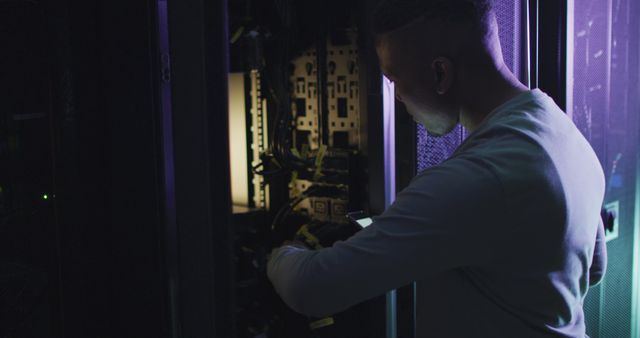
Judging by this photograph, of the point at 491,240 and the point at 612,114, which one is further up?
the point at 612,114

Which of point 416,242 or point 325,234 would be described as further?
point 325,234

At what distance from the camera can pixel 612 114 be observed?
6.93 ft

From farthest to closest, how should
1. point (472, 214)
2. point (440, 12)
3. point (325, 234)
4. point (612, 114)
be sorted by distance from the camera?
point (612, 114) < point (325, 234) < point (440, 12) < point (472, 214)

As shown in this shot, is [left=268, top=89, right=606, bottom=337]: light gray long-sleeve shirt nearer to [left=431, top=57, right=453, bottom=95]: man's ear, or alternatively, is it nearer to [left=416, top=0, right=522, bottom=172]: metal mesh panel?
[left=431, top=57, right=453, bottom=95]: man's ear

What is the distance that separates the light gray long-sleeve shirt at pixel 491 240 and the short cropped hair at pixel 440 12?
0.15 metres

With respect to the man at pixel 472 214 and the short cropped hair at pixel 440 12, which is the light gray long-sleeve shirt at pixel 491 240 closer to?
the man at pixel 472 214

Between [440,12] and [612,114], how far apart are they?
133 centimetres

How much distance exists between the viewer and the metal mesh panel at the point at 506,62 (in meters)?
1.39

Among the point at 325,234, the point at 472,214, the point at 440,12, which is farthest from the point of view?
the point at 325,234

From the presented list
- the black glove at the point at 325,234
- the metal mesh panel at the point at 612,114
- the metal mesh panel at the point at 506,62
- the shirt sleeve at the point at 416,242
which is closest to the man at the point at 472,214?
the shirt sleeve at the point at 416,242

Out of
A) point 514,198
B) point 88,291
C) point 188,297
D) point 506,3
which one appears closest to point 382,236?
point 514,198

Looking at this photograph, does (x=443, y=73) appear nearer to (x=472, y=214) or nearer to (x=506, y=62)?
(x=472, y=214)

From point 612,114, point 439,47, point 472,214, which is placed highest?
point 439,47

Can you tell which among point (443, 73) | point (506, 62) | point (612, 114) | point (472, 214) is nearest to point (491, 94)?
point (443, 73)
